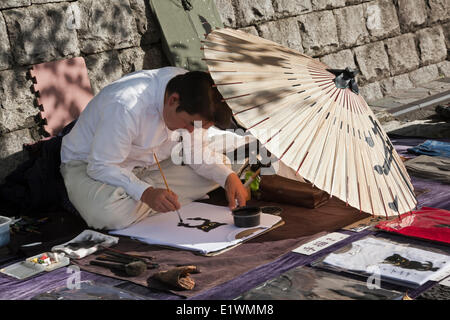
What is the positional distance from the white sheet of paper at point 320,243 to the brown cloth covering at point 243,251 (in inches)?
1.7

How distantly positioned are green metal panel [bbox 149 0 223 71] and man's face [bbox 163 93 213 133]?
82.2 inches

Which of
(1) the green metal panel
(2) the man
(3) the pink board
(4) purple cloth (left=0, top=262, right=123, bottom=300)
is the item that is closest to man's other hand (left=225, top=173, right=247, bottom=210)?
(2) the man

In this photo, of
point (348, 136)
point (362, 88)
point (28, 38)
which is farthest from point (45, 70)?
point (362, 88)

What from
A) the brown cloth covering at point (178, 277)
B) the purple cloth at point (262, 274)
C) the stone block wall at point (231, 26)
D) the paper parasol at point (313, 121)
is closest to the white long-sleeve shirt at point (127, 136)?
the paper parasol at point (313, 121)

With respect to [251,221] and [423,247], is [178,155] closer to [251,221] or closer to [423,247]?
A: [251,221]

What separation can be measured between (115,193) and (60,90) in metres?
1.63

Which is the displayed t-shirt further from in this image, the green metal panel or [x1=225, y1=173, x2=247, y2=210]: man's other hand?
the green metal panel

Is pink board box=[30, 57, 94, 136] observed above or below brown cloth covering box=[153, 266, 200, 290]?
above

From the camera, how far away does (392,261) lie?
2750 millimetres

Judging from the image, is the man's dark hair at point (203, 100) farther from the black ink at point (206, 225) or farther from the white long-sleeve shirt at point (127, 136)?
the black ink at point (206, 225)

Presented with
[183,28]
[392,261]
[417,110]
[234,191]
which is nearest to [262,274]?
[392,261]

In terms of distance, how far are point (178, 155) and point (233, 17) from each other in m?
2.69

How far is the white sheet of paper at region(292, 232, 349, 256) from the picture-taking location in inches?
117

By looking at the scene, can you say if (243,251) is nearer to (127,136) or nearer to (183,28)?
(127,136)
